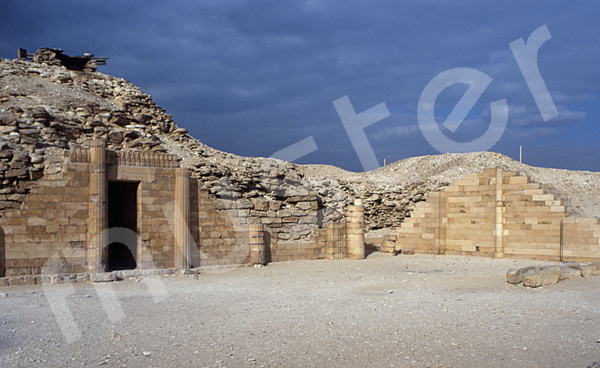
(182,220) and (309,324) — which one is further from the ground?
(182,220)

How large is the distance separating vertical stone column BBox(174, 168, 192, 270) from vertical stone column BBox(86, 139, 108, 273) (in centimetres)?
199

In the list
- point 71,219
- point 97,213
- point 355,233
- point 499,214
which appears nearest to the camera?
point 71,219

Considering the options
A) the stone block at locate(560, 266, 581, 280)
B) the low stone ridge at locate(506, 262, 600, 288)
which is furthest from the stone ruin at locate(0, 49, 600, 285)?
the stone block at locate(560, 266, 581, 280)

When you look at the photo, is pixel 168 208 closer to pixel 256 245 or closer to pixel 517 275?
pixel 256 245

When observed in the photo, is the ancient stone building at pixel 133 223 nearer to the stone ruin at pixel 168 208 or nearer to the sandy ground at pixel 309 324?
the stone ruin at pixel 168 208

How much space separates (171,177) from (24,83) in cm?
1368

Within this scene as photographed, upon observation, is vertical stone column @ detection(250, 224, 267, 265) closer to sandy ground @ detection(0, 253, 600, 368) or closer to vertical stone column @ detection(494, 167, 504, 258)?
sandy ground @ detection(0, 253, 600, 368)

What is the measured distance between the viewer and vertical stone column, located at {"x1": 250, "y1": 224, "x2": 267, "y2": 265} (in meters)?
14.6

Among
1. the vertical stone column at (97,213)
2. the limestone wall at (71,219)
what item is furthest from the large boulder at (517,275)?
the vertical stone column at (97,213)

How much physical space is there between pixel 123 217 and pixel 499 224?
46.5 ft

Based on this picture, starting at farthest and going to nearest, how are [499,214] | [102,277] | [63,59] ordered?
1. [63,59]
2. [499,214]
3. [102,277]

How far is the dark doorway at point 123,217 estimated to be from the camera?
45.6ft

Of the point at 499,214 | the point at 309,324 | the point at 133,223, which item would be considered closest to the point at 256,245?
the point at 133,223

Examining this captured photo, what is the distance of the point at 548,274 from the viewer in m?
10.5
